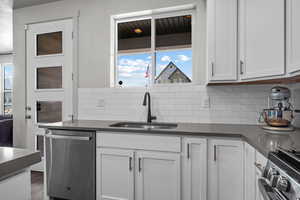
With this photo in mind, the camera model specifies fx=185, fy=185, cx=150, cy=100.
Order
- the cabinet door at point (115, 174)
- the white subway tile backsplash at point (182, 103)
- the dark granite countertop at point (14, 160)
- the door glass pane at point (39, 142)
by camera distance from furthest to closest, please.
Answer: the door glass pane at point (39, 142) < the white subway tile backsplash at point (182, 103) < the cabinet door at point (115, 174) < the dark granite countertop at point (14, 160)

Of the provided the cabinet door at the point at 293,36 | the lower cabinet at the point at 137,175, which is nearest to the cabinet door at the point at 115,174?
the lower cabinet at the point at 137,175

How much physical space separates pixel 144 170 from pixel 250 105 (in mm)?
1374

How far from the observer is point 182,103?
230 cm

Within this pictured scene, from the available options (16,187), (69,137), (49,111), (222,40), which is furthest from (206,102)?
(49,111)

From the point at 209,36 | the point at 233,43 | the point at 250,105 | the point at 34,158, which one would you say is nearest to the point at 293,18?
the point at 233,43

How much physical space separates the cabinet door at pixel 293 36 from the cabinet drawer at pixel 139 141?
101 cm

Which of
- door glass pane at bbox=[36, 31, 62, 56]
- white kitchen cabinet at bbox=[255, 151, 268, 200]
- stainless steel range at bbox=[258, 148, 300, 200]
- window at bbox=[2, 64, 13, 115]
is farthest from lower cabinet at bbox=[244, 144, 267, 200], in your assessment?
window at bbox=[2, 64, 13, 115]

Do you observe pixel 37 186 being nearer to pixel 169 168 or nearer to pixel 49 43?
pixel 169 168

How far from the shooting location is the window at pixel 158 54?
8.15 feet

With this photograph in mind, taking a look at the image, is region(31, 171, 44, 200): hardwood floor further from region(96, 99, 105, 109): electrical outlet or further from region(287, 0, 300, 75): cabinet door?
region(287, 0, 300, 75): cabinet door

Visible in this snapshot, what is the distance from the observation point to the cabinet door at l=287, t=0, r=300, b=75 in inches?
44.4

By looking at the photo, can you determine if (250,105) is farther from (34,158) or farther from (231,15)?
(34,158)

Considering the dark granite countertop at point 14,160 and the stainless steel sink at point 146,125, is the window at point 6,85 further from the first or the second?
the dark granite countertop at point 14,160

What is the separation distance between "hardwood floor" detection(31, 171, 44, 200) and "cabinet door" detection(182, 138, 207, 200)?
183 centimetres
